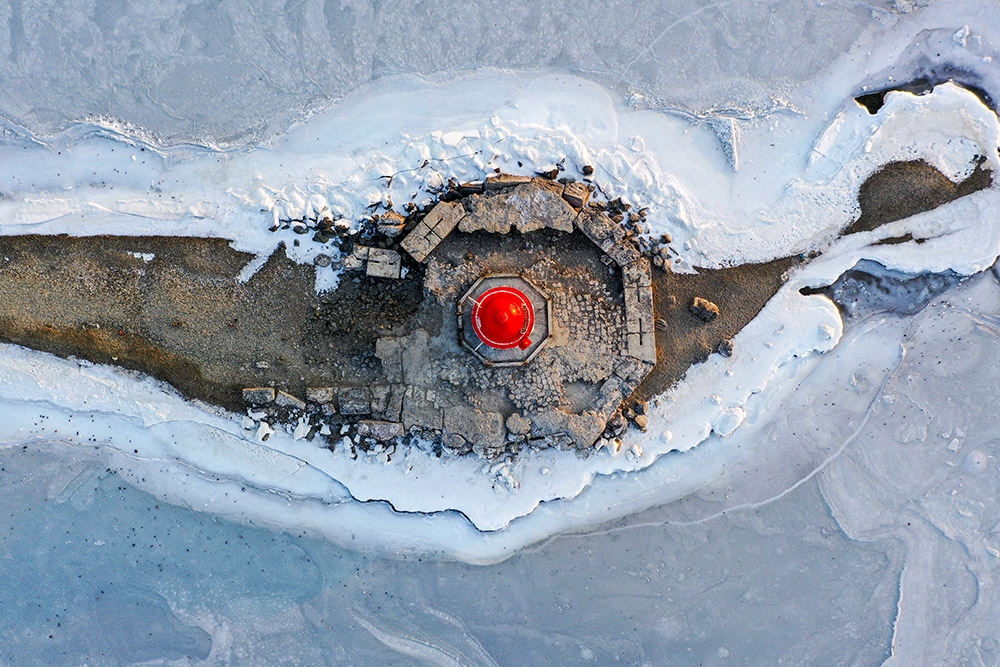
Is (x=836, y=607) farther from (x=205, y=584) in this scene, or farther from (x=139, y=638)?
(x=139, y=638)

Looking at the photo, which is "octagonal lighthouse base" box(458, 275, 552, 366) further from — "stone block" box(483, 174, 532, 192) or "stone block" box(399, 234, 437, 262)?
"stone block" box(483, 174, 532, 192)

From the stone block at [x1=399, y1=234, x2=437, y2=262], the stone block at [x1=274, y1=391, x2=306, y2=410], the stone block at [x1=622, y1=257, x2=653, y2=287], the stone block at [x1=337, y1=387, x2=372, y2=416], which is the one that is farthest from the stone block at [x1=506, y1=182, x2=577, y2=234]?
the stone block at [x1=274, y1=391, x2=306, y2=410]

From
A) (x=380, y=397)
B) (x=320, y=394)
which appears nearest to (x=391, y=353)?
(x=380, y=397)

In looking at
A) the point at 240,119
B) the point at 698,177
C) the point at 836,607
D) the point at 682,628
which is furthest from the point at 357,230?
the point at 836,607

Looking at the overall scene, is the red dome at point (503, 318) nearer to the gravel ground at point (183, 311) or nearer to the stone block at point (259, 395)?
the gravel ground at point (183, 311)

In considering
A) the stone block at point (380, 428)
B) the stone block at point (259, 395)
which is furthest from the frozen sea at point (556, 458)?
the stone block at point (380, 428)

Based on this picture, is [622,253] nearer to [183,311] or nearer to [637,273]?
[637,273]

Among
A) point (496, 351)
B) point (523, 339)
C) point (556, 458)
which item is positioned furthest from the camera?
point (556, 458)
